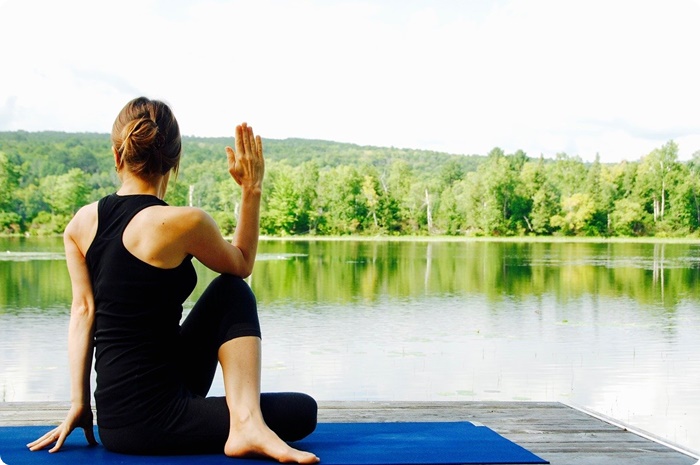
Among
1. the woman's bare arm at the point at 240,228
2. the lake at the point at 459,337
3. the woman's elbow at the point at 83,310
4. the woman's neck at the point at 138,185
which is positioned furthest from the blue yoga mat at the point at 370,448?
the lake at the point at 459,337

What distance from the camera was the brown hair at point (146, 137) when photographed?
2.07 m

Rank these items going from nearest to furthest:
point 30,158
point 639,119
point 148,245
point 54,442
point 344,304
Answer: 1. point 148,245
2. point 54,442
3. point 344,304
4. point 30,158
5. point 639,119

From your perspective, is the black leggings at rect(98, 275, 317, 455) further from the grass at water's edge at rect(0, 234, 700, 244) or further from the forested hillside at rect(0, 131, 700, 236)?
the forested hillside at rect(0, 131, 700, 236)

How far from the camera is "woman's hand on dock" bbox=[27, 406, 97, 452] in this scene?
2.24 meters

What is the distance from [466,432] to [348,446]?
464 millimetres

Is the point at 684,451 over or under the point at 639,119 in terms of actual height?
under

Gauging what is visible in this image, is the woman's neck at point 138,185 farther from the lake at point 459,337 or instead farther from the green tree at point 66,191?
the green tree at point 66,191

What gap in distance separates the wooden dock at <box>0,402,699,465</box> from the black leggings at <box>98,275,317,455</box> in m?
1.00

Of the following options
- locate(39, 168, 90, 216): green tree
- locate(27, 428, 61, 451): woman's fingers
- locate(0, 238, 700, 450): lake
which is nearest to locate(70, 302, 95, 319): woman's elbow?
locate(27, 428, 61, 451): woman's fingers

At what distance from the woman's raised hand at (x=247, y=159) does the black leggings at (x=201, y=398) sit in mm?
258

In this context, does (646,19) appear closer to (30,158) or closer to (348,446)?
(30,158)

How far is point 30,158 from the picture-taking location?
189 ft

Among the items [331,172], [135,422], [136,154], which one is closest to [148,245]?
[136,154]

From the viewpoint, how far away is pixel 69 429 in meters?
2.26
